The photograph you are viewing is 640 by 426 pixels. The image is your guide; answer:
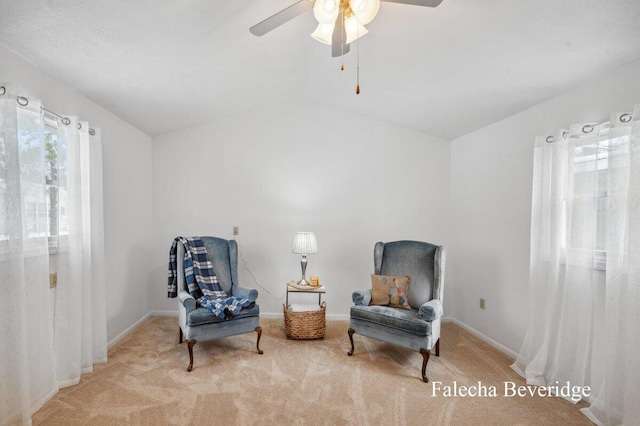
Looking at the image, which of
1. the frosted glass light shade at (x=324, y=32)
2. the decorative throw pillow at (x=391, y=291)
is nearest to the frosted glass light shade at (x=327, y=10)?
the frosted glass light shade at (x=324, y=32)

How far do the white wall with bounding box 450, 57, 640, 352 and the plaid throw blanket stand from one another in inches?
98.2

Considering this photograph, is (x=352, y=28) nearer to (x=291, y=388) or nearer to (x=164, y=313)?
(x=291, y=388)

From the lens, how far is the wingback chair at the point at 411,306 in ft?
8.44

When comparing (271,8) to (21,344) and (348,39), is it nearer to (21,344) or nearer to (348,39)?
(348,39)

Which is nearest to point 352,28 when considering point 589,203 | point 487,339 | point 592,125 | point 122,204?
point 592,125

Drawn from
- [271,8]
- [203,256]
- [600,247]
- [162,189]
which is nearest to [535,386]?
[600,247]

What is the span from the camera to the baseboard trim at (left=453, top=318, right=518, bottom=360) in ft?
9.67

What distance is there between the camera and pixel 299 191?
4023mm

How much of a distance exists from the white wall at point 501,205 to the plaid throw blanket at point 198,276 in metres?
2.49

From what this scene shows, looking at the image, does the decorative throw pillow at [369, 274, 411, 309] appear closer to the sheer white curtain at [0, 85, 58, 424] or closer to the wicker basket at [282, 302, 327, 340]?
the wicker basket at [282, 302, 327, 340]

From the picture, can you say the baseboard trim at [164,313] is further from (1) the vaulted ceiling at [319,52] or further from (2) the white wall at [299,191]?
(1) the vaulted ceiling at [319,52]

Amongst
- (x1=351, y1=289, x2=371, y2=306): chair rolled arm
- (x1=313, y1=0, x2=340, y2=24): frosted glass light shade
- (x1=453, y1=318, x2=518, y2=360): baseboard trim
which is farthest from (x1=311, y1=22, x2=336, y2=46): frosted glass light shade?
(x1=453, y1=318, x2=518, y2=360): baseboard trim

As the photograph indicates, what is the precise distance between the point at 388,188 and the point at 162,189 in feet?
9.53

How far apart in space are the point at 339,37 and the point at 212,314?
2363 mm
